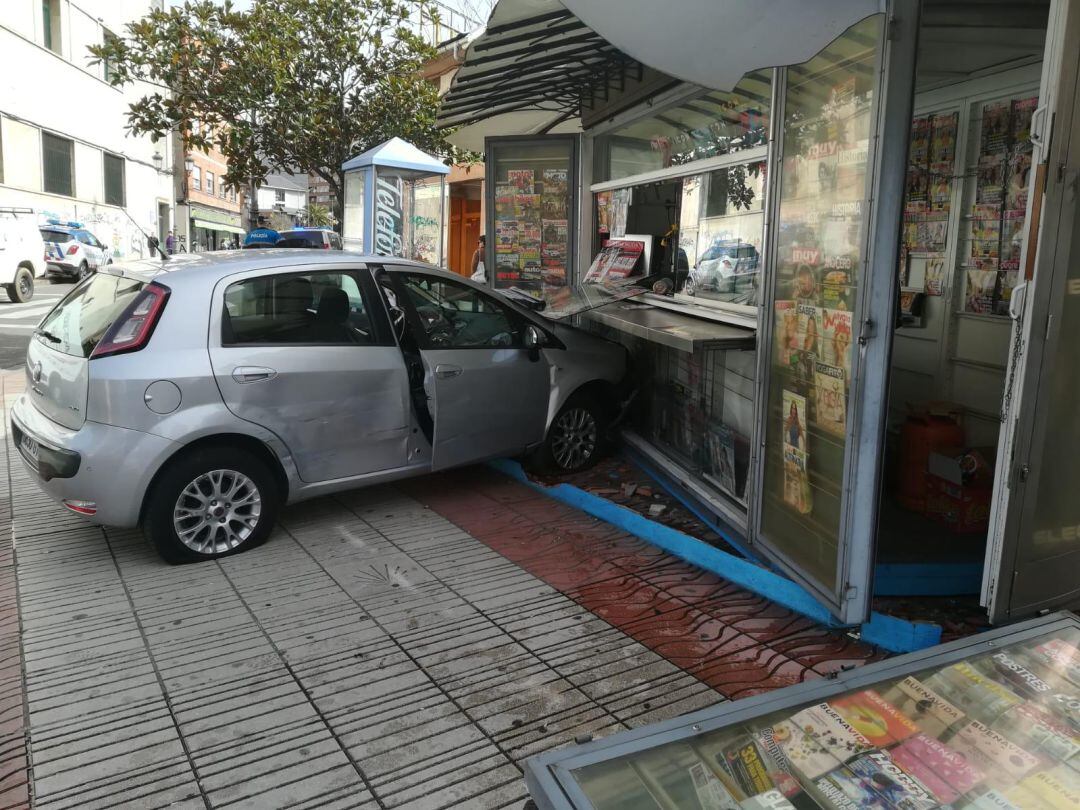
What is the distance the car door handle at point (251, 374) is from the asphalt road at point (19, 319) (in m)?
5.42

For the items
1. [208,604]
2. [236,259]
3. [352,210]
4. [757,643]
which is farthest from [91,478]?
Result: [352,210]

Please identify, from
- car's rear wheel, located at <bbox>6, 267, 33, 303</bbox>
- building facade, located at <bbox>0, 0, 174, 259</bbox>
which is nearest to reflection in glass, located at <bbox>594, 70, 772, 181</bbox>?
car's rear wheel, located at <bbox>6, 267, 33, 303</bbox>

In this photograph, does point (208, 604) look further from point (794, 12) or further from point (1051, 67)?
point (1051, 67)

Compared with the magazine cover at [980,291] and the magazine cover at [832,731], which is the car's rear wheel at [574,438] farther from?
the magazine cover at [832,731]

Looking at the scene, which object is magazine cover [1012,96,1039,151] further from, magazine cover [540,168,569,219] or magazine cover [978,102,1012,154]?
magazine cover [540,168,569,219]

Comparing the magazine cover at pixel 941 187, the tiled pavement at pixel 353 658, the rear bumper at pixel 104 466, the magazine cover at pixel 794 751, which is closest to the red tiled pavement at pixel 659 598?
the tiled pavement at pixel 353 658

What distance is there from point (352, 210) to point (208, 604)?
873 centimetres

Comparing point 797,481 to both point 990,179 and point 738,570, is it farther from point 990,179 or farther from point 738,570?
point 990,179

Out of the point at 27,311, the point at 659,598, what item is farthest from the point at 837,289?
the point at 27,311

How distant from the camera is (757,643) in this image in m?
3.74

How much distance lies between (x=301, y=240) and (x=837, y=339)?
77.2ft

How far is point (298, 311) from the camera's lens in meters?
4.84

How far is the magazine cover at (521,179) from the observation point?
830 cm

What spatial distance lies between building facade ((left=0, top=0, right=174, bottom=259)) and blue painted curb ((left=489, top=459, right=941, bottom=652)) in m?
19.9
